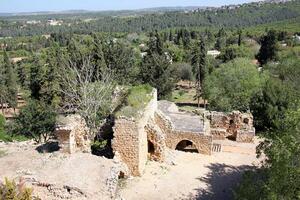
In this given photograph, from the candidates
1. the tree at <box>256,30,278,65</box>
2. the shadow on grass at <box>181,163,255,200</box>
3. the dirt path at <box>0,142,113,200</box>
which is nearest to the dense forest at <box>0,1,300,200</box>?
the tree at <box>256,30,278,65</box>

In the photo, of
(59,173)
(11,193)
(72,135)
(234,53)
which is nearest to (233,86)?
(72,135)

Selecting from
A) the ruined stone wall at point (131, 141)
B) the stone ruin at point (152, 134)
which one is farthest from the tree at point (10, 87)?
the ruined stone wall at point (131, 141)

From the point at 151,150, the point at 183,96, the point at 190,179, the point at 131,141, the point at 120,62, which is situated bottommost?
the point at 183,96

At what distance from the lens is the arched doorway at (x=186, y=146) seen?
85.5 feet

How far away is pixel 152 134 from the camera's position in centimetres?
2139

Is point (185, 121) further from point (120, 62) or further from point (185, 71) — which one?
point (185, 71)

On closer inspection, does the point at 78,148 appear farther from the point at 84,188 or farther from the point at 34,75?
the point at 34,75

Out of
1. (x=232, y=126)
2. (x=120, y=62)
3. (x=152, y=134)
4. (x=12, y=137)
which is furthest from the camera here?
(x=120, y=62)

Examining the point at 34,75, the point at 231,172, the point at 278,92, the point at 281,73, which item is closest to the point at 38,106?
the point at 34,75

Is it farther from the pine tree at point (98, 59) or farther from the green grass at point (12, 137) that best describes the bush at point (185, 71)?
the green grass at point (12, 137)

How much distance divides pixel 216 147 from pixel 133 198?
1007 centimetres

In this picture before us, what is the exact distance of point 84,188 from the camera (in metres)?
15.3

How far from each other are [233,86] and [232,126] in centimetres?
1199

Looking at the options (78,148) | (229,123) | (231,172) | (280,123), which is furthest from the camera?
(229,123)
